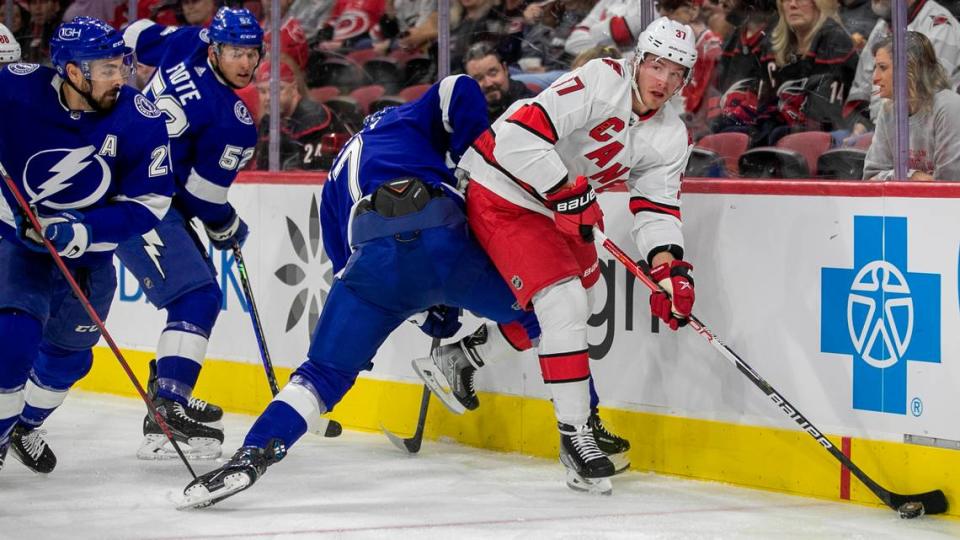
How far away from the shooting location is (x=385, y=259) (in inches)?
137

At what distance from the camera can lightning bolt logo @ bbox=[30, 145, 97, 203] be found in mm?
3537

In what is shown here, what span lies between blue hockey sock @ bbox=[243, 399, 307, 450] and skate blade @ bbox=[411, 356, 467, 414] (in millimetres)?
773

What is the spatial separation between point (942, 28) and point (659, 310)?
98 centimetres

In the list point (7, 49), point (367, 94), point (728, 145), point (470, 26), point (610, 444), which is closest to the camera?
point (610, 444)

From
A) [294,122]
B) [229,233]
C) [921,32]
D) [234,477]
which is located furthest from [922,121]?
[294,122]

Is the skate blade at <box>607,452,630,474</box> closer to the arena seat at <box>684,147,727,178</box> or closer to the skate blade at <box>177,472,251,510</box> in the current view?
the arena seat at <box>684,147,727,178</box>

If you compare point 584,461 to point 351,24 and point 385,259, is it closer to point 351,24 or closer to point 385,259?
point 385,259

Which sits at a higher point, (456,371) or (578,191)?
(578,191)

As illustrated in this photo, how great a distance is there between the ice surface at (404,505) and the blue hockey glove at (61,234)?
63 cm

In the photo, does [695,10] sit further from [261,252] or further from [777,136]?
[261,252]

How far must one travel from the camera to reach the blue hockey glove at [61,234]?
3.40 m

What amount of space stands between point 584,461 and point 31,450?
153cm

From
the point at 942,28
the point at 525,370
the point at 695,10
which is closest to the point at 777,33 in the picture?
the point at 695,10

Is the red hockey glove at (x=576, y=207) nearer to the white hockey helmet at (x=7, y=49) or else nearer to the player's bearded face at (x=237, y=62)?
the player's bearded face at (x=237, y=62)
